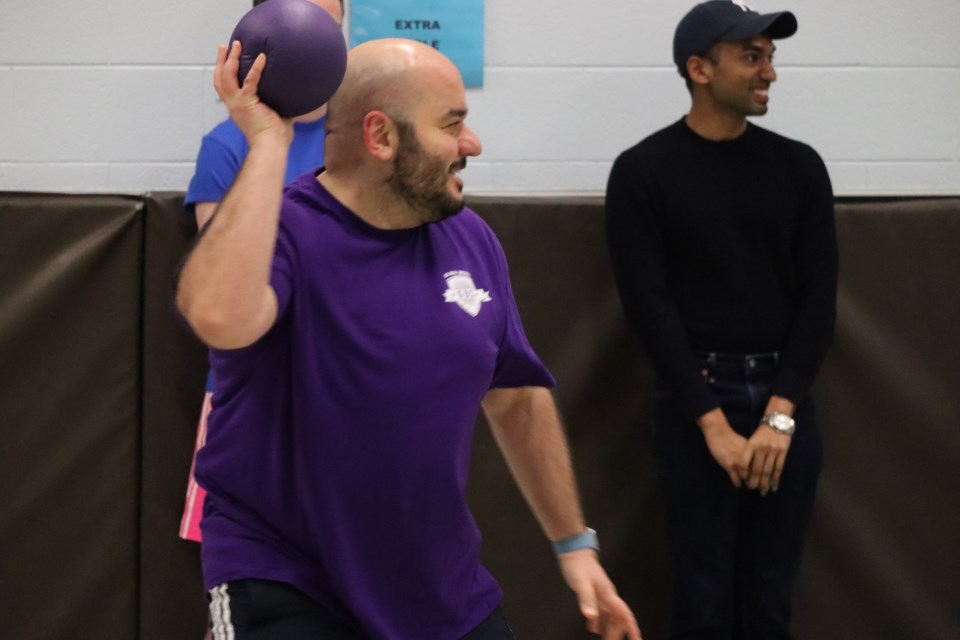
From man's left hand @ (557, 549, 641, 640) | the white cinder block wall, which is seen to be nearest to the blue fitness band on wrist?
man's left hand @ (557, 549, 641, 640)

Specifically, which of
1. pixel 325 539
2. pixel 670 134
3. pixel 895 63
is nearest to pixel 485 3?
pixel 670 134

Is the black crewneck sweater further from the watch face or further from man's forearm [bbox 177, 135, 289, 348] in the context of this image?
man's forearm [bbox 177, 135, 289, 348]

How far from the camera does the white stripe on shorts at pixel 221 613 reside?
1.92 m

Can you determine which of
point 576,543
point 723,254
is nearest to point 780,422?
point 723,254

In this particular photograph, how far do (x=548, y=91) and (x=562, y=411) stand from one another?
1.12m

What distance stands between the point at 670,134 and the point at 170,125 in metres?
1.67

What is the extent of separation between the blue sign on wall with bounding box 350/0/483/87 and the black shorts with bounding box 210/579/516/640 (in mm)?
2516

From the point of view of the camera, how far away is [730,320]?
11.1ft

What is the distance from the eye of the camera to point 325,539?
1.93 metres

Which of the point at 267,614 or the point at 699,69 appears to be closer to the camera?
the point at 267,614

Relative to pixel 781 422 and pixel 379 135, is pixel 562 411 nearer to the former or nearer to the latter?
pixel 781 422

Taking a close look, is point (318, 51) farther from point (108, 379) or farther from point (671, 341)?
point (108, 379)

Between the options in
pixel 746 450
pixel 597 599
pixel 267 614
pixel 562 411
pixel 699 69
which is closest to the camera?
pixel 267 614

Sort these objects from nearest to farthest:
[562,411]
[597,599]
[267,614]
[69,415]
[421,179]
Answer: [267,614] → [421,179] → [597,599] → [69,415] → [562,411]
